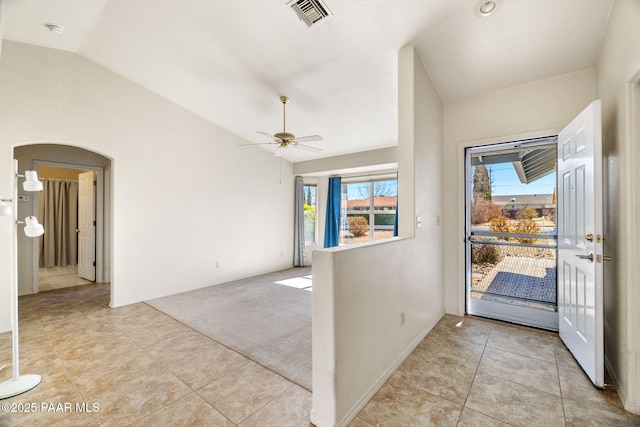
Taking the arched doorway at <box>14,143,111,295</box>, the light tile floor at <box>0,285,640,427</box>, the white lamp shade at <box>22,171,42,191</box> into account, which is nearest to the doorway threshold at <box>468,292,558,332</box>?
the light tile floor at <box>0,285,640,427</box>

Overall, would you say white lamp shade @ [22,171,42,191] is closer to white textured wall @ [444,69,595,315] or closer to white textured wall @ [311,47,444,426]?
white textured wall @ [311,47,444,426]

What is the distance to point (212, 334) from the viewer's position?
2885mm

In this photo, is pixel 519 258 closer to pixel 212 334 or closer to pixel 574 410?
pixel 574 410

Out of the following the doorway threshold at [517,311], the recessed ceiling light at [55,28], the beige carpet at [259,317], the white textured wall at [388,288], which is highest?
the recessed ceiling light at [55,28]

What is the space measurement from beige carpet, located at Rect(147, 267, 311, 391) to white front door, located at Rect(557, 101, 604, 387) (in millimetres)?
2069

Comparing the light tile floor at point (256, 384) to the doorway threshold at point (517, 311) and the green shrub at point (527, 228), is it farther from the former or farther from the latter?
the green shrub at point (527, 228)

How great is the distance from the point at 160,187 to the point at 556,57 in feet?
16.4

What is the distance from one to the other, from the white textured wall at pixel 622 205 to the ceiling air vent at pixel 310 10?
200 cm

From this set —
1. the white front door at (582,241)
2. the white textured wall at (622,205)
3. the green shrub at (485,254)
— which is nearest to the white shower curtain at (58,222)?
the green shrub at (485,254)

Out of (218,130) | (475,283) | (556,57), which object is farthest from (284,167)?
(556,57)

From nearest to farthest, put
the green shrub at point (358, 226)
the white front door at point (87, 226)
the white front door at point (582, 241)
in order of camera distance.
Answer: the white front door at point (582, 241), the white front door at point (87, 226), the green shrub at point (358, 226)

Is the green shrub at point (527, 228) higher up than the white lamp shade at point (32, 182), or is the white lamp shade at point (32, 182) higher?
the white lamp shade at point (32, 182)

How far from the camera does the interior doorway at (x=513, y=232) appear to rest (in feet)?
9.98

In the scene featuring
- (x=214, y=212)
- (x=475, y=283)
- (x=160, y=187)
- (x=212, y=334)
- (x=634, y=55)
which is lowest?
(x=212, y=334)
